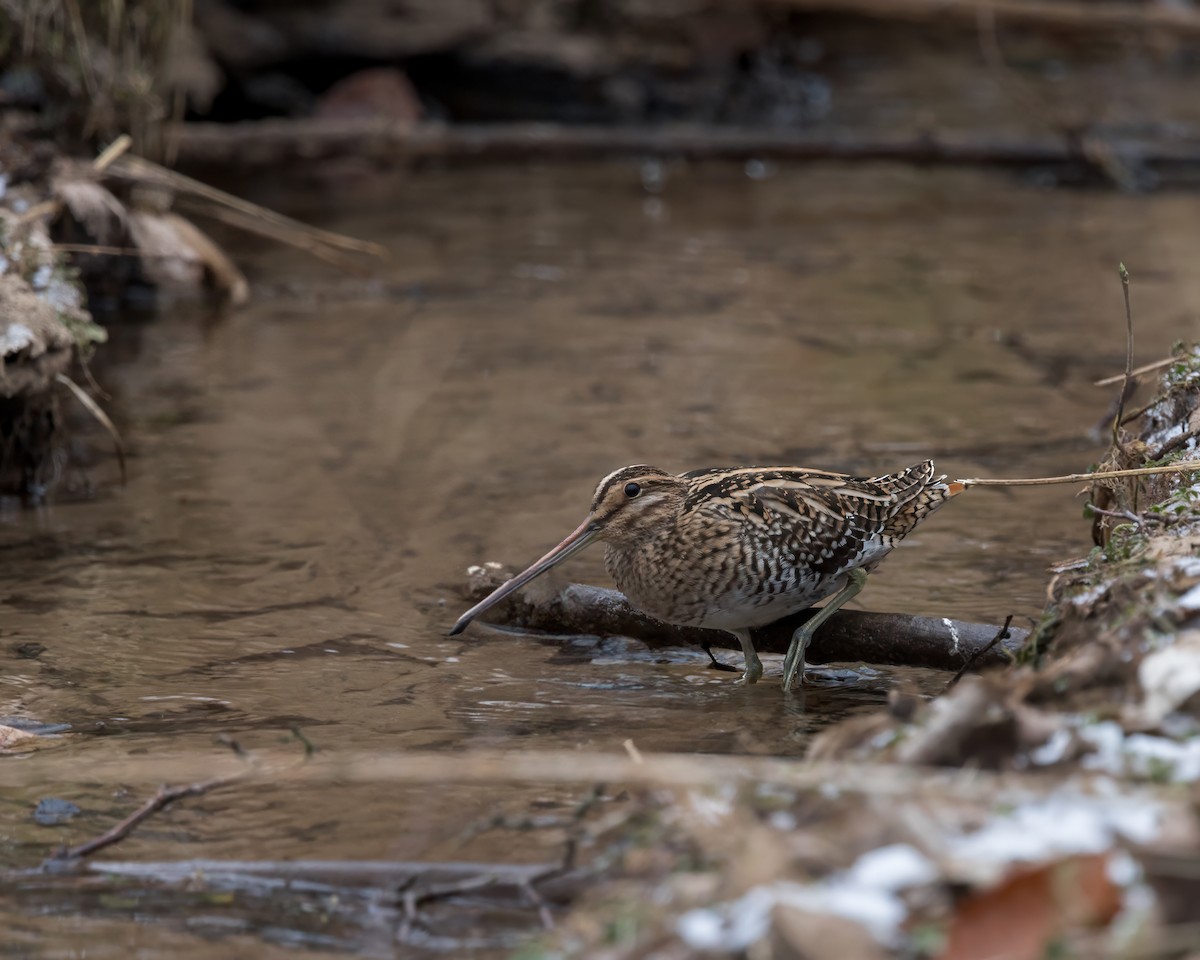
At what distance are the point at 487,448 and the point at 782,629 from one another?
2.57 meters

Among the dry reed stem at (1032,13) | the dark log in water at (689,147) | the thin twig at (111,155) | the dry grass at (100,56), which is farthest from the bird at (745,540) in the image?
the dry reed stem at (1032,13)

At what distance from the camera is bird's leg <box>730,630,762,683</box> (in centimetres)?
501

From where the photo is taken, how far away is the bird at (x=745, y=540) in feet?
15.6

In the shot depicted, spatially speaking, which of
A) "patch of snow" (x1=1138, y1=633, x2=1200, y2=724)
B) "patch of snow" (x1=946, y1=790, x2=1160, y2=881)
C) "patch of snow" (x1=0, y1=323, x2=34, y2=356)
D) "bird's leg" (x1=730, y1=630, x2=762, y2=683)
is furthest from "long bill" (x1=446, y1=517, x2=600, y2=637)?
"patch of snow" (x1=946, y1=790, x2=1160, y2=881)

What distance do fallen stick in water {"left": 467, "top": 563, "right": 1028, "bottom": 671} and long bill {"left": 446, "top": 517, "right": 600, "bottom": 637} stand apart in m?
0.33

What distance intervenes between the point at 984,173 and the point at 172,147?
7.31 metres

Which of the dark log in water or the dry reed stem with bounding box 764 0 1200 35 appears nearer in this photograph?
the dark log in water

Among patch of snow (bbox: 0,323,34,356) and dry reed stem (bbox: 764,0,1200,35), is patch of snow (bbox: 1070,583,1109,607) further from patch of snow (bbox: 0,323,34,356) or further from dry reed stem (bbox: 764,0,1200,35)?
dry reed stem (bbox: 764,0,1200,35)

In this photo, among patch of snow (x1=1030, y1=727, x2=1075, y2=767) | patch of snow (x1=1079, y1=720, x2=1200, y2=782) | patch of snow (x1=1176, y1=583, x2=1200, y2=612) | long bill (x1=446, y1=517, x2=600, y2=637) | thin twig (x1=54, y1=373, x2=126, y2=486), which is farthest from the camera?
thin twig (x1=54, y1=373, x2=126, y2=486)

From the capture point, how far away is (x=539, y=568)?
15.9ft

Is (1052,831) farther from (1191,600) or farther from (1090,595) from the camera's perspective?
(1090,595)

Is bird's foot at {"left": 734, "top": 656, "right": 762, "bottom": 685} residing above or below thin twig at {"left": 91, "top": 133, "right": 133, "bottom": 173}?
below

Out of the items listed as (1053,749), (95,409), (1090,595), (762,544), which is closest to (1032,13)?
(95,409)

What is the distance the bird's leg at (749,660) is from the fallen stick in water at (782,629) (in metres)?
0.08
